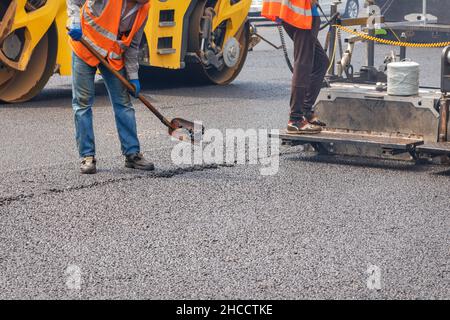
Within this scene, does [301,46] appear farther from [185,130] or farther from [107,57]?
[107,57]

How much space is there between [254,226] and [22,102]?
549 centimetres

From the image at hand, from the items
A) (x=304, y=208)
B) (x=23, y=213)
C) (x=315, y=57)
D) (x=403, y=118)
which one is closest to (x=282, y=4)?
(x=315, y=57)

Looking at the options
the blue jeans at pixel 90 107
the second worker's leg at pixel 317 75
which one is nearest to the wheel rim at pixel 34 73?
the blue jeans at pixel 90 107

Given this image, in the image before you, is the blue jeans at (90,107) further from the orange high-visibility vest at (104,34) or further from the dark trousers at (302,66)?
the dark trousers at (302,66)

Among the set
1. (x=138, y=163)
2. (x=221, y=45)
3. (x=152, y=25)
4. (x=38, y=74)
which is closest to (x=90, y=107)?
(x=138, y=163)

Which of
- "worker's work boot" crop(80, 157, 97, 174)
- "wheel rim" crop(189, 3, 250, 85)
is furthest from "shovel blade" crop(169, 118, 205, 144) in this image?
"wheel rim" crop(189, 3, 250, 85)

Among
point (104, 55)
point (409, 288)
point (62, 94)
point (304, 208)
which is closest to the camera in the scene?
point (409, 288)

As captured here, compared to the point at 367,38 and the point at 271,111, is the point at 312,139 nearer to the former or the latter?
the point at 367,38

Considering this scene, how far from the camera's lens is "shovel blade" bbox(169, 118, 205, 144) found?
26.1 ft

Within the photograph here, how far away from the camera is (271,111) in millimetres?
10484

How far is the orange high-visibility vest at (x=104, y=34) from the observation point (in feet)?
24.5

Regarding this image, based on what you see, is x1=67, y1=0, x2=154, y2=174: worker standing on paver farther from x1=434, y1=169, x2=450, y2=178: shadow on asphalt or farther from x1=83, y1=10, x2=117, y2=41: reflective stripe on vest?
x1=434, y1=169, x2=450, y2=178: shadow on asphalt

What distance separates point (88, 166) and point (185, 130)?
932 millimetres

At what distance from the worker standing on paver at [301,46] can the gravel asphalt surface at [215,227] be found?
0.88 ft
